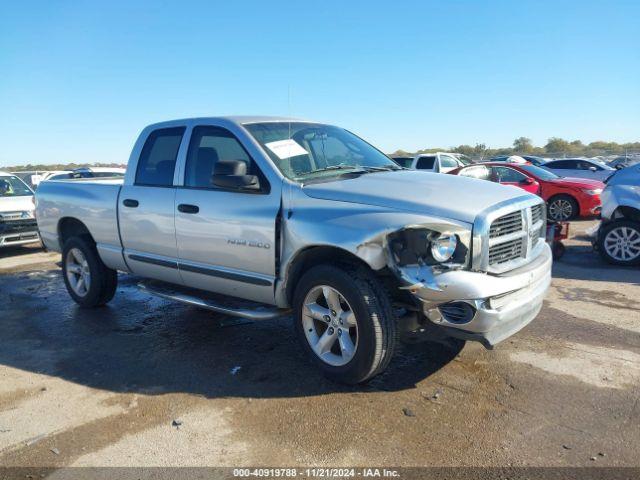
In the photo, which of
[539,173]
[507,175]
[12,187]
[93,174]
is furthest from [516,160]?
[12,187]

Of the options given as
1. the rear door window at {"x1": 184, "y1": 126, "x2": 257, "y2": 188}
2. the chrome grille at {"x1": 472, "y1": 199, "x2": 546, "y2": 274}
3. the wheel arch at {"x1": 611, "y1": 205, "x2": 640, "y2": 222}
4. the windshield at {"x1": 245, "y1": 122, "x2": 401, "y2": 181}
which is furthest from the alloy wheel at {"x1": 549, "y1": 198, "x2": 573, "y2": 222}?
the rear door window at {"x1": 184, "y1": 126, "x2": 257, "y2": 188}

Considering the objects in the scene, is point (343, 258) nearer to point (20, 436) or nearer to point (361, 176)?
point (361, 176)

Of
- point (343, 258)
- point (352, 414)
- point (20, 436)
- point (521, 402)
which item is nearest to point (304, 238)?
point (343, 258)

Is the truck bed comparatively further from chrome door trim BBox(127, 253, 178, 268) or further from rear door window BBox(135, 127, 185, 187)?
rear door window BBox(135, 127, 185, 187)

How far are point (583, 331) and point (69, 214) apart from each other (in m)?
5.66

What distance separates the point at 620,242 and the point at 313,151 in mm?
5601

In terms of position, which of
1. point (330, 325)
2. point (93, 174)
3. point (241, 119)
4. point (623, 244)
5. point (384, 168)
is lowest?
point (623, 244)

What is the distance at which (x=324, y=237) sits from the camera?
3.63m

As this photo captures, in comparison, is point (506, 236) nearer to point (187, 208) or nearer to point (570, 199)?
point (187, 208)

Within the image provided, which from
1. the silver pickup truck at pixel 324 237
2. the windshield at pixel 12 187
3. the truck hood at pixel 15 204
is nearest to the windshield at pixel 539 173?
the silver pickup truck at pixel 324 237

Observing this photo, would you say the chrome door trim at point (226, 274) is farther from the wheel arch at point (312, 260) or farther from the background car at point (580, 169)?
the background car at point (580, 169)

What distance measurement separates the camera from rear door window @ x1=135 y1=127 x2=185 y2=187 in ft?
16.1

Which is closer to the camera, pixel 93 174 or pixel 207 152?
pixel 207 152

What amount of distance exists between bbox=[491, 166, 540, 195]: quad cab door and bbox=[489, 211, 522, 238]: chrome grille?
31.4ft
